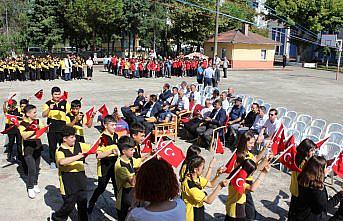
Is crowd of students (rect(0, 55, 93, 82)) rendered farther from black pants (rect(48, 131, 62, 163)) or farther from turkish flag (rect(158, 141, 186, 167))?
turkish flag (rect(158, 141, 186, 167))

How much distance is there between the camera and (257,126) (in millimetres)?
9648

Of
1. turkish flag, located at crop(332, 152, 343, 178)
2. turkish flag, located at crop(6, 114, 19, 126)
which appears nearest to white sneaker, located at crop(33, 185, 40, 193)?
turkish flag, located at crop(6, 114, 19, 126)

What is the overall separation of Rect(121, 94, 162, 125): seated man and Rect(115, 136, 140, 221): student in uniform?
5914 mm

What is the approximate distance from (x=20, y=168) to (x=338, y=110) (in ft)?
42.8

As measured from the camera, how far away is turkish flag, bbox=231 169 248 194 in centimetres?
444

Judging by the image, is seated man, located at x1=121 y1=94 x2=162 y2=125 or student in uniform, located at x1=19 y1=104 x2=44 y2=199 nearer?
student in uniform, located at x1=19 y1=104 x2=44 y2=199

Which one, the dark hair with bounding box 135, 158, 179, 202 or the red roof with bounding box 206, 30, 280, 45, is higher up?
the red roof with bounding box 206, 30, 280, 45

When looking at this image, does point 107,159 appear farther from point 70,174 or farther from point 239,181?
point 239,181

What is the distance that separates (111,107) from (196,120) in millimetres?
5432

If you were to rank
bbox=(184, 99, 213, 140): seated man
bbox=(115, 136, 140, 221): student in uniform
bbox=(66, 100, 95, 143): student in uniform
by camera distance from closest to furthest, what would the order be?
bbox=(115, 136, 140, 221): student in uniform → bbox=(66, 100, 95, 143): student in uniform → bbox=(184, 99, 213, 140): seated man

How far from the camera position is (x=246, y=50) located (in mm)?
37125

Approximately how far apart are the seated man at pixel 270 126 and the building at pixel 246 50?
27.7 meters

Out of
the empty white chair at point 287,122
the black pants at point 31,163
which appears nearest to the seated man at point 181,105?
the empty white chair at point 287,122

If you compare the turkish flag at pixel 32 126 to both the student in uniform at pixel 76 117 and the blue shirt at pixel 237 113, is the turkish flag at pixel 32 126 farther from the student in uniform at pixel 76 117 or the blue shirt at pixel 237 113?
the blue shirt at pixel 237 113
